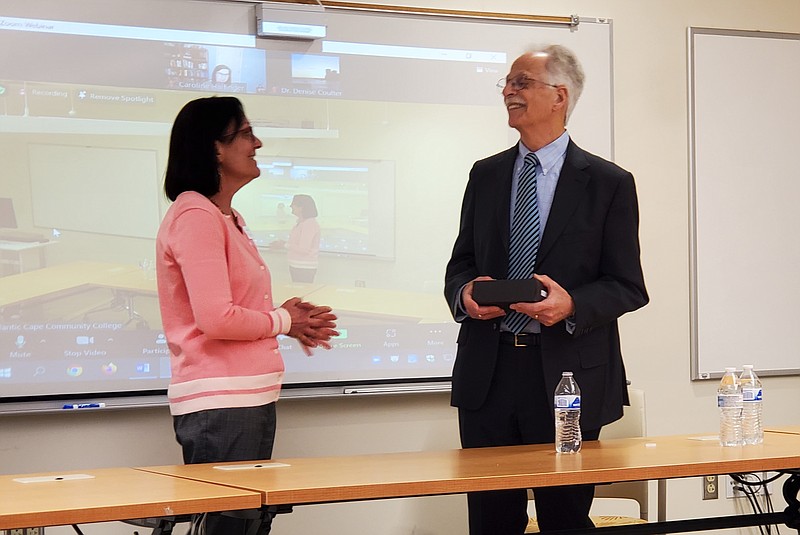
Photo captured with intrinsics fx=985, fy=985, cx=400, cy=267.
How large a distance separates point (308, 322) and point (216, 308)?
1.17 ft

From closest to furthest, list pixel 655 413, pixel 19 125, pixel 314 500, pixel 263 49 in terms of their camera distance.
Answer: pixel 314 500 < pixel 19 125 < pixel 263 49 < pixel 655 413

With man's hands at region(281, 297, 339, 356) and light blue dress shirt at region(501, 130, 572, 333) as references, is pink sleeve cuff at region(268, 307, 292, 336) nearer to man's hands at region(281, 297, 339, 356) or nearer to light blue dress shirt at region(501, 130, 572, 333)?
man's hands at region(281, 297, 339, 356)

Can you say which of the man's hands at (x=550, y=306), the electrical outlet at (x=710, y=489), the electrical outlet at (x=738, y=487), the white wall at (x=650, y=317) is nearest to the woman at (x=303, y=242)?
the white wall at (x=650, y=317)

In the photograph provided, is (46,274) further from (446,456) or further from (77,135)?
(446,456)

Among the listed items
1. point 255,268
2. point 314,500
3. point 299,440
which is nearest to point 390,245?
point 299,440

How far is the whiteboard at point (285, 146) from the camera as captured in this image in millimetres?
3264

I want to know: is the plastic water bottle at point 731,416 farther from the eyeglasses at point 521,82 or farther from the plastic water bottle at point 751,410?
the eyeglasses at point 521,82

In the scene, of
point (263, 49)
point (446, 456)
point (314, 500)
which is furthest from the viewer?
point (263, 49)

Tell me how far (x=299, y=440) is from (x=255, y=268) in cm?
118

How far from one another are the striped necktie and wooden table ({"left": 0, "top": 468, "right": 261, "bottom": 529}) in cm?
104

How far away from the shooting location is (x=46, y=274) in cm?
326

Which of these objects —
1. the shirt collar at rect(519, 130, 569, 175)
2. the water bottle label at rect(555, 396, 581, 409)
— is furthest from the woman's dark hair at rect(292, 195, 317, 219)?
the water bottle label at rect(555, 396, 581, 409)

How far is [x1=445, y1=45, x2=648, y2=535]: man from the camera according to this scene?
8.49 ft

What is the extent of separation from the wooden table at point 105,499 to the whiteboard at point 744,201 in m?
2.68
